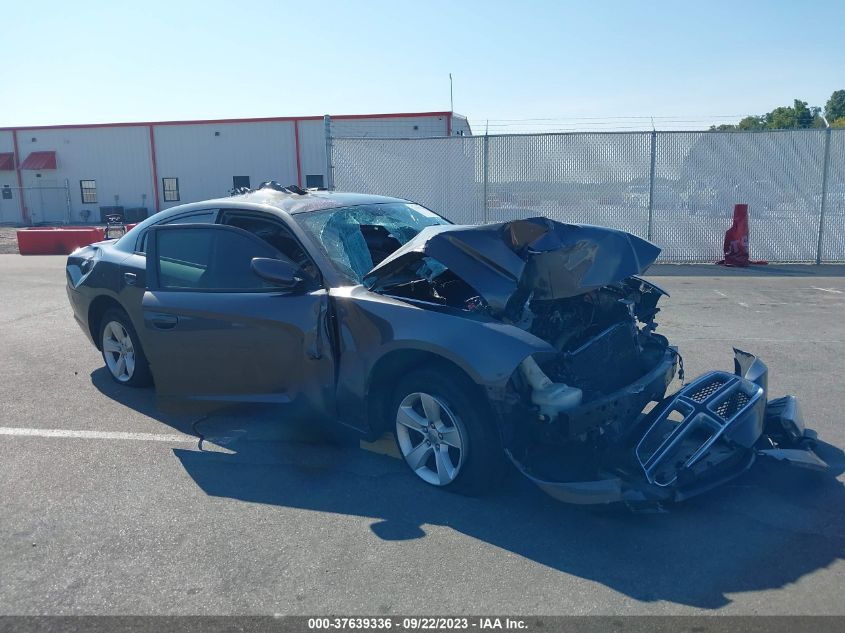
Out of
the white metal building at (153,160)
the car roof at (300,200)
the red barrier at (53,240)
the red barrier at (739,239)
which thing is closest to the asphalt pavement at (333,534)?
the car roof at (300,200)

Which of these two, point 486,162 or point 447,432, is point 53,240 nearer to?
point 486,162

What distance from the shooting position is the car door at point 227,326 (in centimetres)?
478

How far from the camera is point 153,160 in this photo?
116ft

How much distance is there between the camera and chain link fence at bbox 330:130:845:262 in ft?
47.3

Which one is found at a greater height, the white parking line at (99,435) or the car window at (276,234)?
the car window at (276,234)

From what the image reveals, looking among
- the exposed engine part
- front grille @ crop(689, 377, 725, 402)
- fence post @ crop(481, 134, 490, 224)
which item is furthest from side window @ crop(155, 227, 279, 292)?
fence post @ crop(481, 134, 490, 224)

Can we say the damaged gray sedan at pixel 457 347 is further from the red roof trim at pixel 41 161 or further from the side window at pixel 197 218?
the red roof trim at pixel 41 161

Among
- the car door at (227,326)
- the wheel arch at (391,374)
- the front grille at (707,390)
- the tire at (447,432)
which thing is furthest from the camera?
the car door at (227,326)

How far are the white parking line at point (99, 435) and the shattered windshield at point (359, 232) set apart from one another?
169 centimetres

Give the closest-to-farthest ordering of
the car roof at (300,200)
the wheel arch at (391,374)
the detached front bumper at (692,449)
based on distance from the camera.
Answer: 1. the detached front bumper at (692,449)
2. the wheel arch at (391,374)
3. the car roof at (300,200)

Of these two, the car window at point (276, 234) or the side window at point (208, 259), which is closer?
the car window at point (276, 234)

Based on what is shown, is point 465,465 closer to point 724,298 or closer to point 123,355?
point 123,355

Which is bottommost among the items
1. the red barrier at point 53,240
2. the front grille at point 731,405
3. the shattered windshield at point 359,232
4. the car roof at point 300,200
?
the red barrier at point 53,240

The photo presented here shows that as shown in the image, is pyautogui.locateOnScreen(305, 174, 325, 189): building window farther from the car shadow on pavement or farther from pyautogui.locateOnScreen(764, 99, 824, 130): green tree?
the car shadow on pavement
